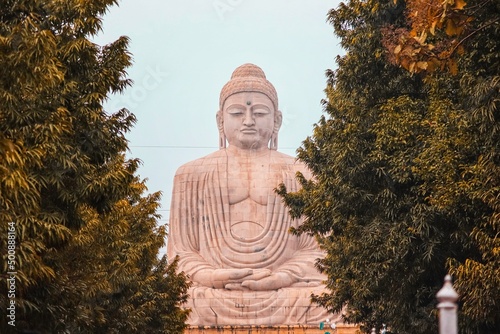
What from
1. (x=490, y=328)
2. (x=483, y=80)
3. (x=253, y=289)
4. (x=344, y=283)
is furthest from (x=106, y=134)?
(x=253, y=289)

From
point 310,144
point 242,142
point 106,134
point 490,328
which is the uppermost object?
point 242,142

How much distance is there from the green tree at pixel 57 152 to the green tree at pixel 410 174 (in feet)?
15.1

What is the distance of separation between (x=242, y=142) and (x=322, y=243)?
10.4 metres

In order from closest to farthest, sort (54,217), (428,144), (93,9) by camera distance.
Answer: (54,217) → (93,9) → (428,144)

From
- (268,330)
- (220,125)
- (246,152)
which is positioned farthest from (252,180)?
(268,330)

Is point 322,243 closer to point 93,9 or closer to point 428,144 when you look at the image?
point 428,144

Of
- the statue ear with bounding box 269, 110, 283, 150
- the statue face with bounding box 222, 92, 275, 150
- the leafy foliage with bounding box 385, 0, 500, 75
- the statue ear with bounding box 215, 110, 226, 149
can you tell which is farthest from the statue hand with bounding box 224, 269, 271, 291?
the leafy foliage with bounding box 385, 0, 500, 75

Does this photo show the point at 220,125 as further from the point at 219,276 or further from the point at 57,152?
the point at 57,152

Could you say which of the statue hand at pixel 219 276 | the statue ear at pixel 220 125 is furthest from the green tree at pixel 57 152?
the statue ear at pixel 220 125

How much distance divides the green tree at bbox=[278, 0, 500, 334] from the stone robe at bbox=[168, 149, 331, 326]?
1644 centimetres

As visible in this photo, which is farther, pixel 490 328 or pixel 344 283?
pixel 344 283

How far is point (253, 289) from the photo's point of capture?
4262 centimetres

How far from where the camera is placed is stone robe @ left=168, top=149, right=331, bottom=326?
43.5 m

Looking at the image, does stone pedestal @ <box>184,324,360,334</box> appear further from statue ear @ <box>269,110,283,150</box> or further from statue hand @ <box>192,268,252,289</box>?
statue ear @ <box>269,110,283,150</box>
